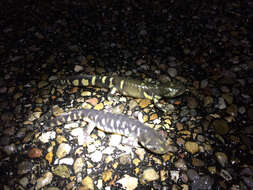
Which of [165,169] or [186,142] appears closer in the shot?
[165,169]

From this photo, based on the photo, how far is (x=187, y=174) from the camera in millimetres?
3869

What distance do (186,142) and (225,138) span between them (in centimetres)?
73

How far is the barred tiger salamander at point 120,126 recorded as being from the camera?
407 centimetres

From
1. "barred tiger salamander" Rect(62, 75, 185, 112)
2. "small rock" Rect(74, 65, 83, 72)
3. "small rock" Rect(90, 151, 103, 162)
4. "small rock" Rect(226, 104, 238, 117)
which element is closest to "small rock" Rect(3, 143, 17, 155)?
"small rock" Rect(90, 151, 103, 162)

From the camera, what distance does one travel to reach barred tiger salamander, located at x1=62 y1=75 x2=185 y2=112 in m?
4.91

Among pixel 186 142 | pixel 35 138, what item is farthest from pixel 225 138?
pixel 35 138

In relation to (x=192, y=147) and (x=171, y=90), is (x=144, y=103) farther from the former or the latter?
(x=192, y=147)

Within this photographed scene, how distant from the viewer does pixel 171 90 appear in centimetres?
487

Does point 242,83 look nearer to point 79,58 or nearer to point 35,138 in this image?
point 79,58

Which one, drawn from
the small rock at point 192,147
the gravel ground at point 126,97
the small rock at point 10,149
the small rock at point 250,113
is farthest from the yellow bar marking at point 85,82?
the small rock at point 250,113

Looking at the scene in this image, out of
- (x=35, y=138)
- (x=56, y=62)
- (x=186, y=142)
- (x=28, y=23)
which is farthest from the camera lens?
(x=28, y=23)

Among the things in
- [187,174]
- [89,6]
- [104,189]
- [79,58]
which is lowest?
[104,189]

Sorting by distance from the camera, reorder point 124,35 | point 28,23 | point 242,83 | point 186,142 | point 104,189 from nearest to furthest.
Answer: point 104,189 < point 186,142 < point 242,83 < point 124,35 < point 28,23

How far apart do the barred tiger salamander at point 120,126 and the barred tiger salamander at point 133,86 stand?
0.73m
